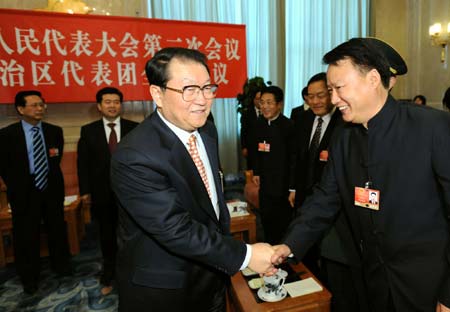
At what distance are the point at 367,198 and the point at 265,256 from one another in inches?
17.8

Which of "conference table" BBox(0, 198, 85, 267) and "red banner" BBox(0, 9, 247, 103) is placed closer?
"conference table" BBox(0, 198, 85, 267)

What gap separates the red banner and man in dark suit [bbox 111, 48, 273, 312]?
3051 millimetres

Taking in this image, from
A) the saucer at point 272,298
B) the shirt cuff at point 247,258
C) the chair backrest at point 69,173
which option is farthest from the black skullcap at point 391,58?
the chair backrest at point 69,173

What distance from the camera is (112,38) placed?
394 cm

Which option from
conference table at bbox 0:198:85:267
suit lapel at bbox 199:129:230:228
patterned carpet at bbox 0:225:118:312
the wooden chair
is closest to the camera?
suit lapel at bbox 199:129:230:228

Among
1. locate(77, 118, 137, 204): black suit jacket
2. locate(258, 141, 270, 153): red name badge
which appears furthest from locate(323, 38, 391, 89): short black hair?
locate(77, 118, 137, 204): black suit jacket

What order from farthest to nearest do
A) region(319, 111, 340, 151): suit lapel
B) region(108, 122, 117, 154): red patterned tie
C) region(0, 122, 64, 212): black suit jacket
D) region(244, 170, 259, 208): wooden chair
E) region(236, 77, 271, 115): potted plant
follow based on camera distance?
region(236, 77, 271, 115): potted plant → region(244, 170, 259, 208): wooden chair → region(108, 122, 117, 154): red patterned tie → region(0, 122, 64, 212): black suit jacket → region(319, 111, 340, 151): suit lapel

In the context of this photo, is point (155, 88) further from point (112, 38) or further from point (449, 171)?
point (112, 38)

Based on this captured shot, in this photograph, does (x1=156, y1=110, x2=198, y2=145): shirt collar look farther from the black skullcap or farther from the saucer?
the saucer

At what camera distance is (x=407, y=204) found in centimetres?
116

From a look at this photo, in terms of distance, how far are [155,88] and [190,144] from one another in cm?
25

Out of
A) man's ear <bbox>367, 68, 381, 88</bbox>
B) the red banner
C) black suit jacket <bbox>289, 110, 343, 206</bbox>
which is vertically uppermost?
the red banner

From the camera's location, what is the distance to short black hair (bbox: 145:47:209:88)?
1119 mm

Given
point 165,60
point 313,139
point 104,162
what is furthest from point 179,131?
point 104,162
